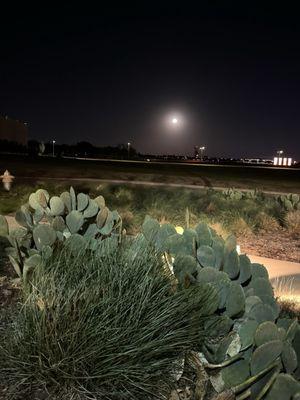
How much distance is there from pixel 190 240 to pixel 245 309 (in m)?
0.83

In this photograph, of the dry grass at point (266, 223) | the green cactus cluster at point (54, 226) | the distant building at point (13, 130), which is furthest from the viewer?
the distant building at point (13, 130)

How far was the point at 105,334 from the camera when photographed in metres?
3.83

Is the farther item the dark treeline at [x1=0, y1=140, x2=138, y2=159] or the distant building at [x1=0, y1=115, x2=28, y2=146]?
the distant building at [x1=0, y1=115, x2=28, y2=146]

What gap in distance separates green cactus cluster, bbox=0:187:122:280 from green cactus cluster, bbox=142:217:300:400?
3.09 feet

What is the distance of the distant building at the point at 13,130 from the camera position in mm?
100812

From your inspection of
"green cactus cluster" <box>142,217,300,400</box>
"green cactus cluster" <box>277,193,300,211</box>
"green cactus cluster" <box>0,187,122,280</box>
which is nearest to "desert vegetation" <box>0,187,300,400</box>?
A: "green cactus cluster" <box>142,217,300,400</box>

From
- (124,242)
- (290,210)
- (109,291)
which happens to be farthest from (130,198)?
(109,291)

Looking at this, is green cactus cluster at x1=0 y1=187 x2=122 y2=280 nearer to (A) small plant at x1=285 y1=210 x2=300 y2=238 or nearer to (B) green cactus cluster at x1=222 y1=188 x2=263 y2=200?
(A) small plant at x1=285 y1=210 x2=300 y2=238

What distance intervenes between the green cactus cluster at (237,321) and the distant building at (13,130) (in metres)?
96.4

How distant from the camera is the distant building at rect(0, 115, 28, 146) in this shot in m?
101

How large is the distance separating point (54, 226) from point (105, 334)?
250cm

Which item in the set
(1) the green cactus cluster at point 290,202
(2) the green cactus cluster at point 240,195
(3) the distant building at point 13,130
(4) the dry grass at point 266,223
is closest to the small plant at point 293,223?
(4) the dry grass at point 266,223

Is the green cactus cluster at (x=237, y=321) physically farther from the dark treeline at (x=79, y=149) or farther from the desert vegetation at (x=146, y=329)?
the dark treeline at (x=79, y=149)

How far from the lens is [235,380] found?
4.11 m
